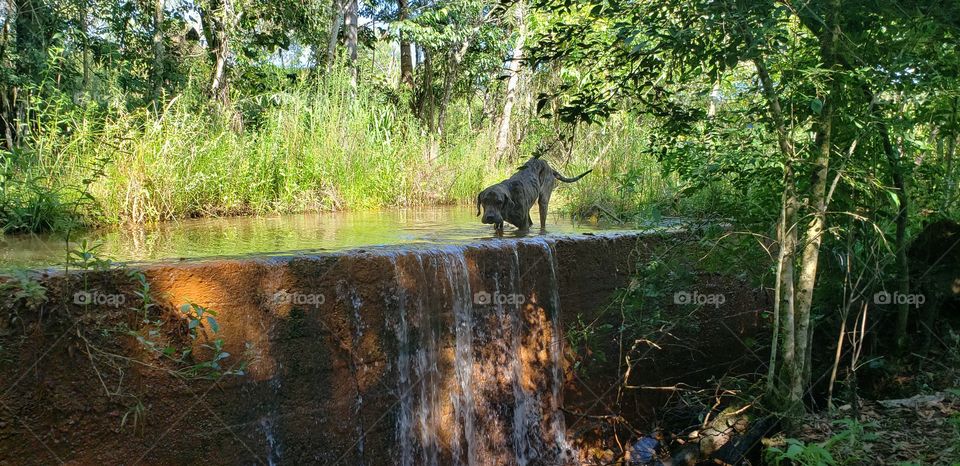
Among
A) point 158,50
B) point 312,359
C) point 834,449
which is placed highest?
point 158,50

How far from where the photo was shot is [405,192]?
10.6m

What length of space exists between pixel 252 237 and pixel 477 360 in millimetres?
2217

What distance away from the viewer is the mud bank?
9.82 ft

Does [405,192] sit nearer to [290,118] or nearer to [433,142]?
[433,142]

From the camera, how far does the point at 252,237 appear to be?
219 inches

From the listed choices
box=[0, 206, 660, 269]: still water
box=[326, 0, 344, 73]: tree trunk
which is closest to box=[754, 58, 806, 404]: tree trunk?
box=[0, 206, 660, 269]: still water

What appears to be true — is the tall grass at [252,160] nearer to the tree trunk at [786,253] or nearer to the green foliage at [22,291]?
the green foliage at [22,291]

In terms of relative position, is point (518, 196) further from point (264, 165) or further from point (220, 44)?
point (220, 44)

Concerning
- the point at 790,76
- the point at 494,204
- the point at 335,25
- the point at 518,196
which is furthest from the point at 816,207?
the point at 335,25

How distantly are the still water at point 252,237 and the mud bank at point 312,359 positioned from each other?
17.2 inches

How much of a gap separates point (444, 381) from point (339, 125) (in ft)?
20.0

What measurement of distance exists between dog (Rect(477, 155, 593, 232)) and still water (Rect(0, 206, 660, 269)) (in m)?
0.17

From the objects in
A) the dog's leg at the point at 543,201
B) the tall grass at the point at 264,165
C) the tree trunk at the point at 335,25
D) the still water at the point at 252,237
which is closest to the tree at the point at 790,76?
the tall grass at the point at 264,165

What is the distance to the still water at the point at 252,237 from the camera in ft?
13.9
